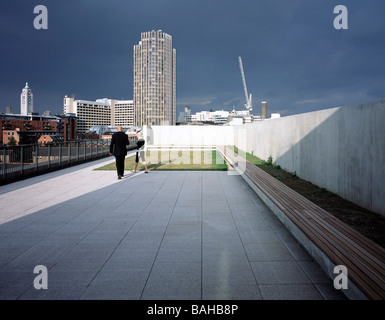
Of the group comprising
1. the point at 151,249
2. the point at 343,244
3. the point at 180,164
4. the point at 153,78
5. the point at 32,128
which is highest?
the point at 153,78

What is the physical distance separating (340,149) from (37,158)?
32.4 feet

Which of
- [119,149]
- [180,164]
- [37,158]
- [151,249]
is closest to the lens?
[151,249]

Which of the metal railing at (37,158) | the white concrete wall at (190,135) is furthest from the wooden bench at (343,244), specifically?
the white concrete wall at (190,135)

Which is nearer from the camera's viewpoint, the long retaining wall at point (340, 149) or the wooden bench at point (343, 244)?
the wooden bench at point (343, 244)

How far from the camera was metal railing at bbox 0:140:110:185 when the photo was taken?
906 centimetres

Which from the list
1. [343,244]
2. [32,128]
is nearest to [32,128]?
[32,128]

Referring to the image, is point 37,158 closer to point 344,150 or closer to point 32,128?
point 344,150

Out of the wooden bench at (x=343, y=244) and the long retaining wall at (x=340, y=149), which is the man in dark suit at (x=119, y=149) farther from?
the wooden bench at (x=343, y=244)

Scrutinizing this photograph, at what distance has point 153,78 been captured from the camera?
157m

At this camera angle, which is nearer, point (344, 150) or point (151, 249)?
point (151, 249)

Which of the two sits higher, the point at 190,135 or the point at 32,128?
the point at 32,128

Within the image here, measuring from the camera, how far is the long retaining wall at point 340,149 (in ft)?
15.7

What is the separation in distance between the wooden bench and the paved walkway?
0.32 metres

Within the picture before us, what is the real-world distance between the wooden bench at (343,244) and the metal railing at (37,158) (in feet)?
26.4
